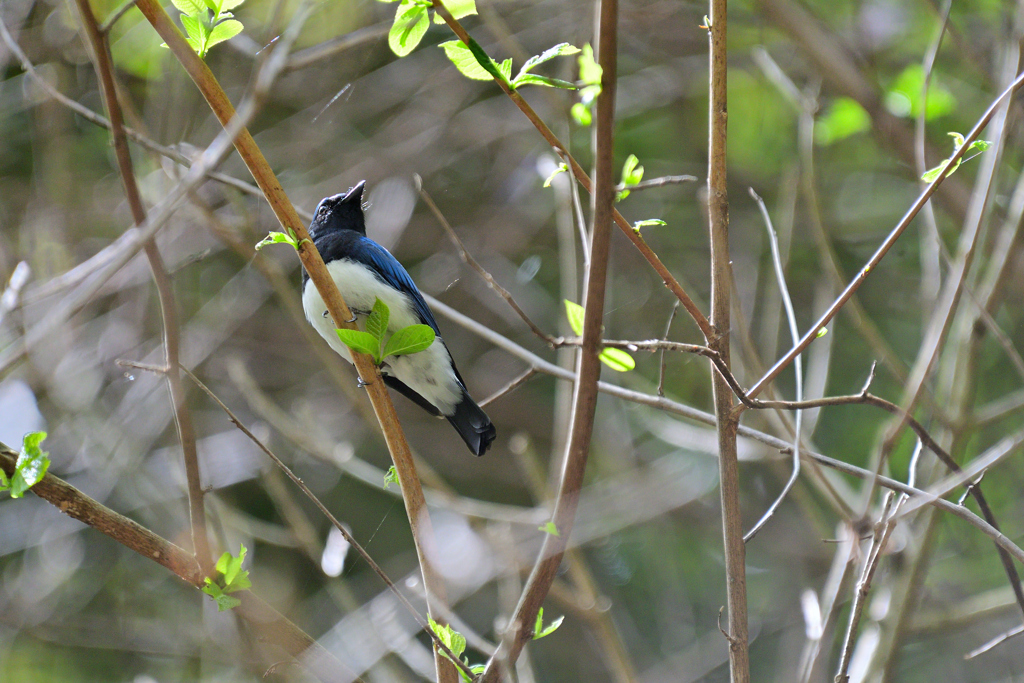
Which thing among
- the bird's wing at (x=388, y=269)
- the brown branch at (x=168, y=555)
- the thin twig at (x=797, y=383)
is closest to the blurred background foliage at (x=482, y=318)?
the bird's wing at (x=388, y=269)

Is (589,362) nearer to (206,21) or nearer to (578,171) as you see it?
(578,171)

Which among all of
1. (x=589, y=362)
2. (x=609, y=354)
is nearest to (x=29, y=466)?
(x=589, y=362)

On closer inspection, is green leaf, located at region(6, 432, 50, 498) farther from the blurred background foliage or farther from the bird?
the blurred background foliage

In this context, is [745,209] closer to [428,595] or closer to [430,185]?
[430,185]

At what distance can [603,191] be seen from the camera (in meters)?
1.44

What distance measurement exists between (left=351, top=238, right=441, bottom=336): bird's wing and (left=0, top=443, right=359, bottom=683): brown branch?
1719mm

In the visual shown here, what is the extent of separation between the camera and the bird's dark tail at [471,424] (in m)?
3.60

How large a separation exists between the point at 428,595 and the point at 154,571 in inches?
196

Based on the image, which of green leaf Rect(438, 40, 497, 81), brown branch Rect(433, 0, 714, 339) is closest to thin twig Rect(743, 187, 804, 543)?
brown branch Rect(433, 0, 714, 339)

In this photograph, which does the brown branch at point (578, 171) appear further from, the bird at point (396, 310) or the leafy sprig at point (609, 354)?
the bird at point (396, 310)

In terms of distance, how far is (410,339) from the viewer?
2143mm

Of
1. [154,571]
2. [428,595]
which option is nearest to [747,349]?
[428,595]

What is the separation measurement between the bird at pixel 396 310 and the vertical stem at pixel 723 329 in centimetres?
154

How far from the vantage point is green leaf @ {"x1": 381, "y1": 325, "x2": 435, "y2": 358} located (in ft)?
6.95
